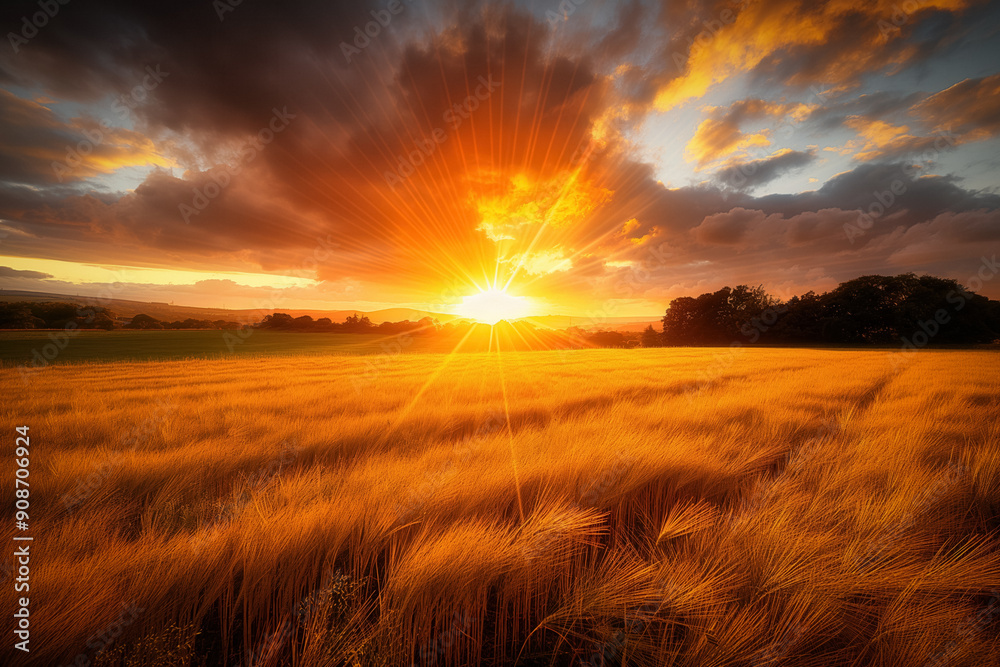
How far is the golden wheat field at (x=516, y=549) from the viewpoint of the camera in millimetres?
1221

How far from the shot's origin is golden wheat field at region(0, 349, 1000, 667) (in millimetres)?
1221

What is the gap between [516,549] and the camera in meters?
1.56

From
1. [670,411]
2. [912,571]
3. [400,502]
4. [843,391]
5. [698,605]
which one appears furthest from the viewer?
[843,391]

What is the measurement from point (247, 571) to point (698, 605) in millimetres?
1875

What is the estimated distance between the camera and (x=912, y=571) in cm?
152

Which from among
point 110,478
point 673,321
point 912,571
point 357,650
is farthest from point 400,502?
point 673,321

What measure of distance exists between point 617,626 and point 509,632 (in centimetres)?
45

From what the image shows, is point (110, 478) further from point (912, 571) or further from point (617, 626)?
point (912, 571)

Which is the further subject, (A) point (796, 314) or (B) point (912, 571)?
(A) point (796, 314)

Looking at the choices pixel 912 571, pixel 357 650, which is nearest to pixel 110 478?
pixel 357 650

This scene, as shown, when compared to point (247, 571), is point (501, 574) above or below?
below

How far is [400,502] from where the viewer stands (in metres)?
1.97

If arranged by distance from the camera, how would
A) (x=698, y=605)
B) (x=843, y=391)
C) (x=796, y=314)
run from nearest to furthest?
1. (x=698, y=605)
2. (x=843, y=391)
3. (x=796, y=314)

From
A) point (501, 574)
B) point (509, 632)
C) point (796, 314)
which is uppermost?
point (796, 314)
